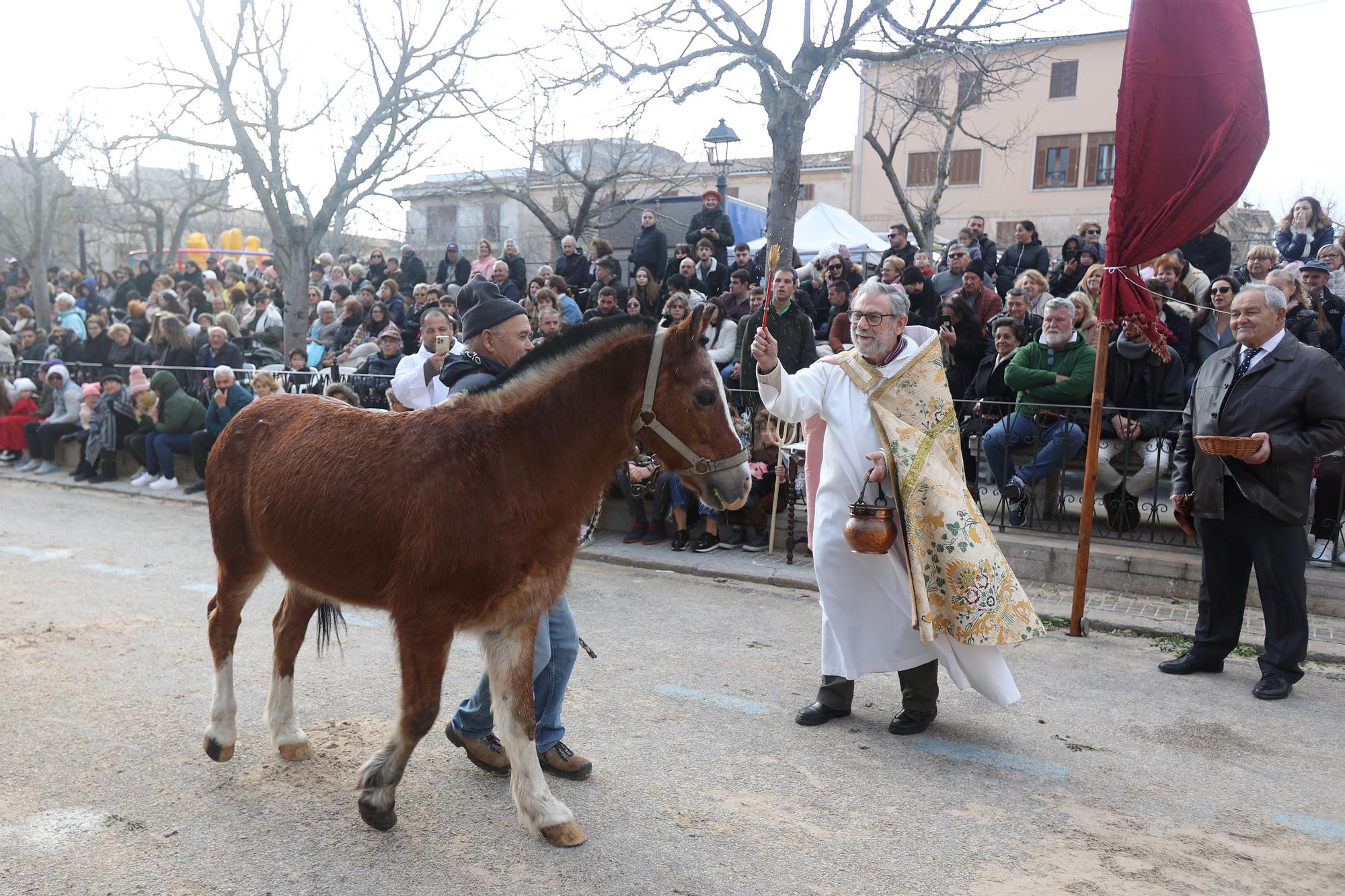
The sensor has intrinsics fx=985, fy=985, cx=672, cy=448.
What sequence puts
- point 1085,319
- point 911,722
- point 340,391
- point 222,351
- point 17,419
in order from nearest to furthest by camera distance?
point 911,722
point 340,391
point 1085,319
point 222,351
point 17,419

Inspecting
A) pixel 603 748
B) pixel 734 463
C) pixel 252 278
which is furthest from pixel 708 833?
pixel 252 278

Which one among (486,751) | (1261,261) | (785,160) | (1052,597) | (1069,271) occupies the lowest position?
(486,751)

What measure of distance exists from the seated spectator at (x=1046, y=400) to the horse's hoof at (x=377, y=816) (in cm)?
623

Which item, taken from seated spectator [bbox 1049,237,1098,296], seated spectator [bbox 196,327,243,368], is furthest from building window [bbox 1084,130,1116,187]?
seated spectator [bbox 196,327,243,368]

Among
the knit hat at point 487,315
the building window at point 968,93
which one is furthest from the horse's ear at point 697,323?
the building window at point 968,93

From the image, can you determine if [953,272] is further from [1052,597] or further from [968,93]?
[968,93]

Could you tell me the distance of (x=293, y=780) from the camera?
4148mm

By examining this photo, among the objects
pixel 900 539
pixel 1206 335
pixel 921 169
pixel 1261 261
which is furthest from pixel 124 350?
pixel 921 169

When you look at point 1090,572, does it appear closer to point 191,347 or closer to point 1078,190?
point 191,347

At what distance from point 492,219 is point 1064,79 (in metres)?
22.4

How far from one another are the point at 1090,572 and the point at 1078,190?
3314 centimetres

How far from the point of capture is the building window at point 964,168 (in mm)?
38781

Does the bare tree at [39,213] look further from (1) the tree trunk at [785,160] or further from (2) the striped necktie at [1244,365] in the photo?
(2) the striped necktie at [1244,365]

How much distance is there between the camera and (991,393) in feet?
29.7
